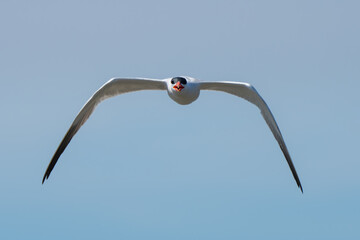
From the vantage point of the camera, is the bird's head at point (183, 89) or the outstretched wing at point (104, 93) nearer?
the bird's head at point (183, 89)

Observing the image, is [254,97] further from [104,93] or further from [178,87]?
[104,93]

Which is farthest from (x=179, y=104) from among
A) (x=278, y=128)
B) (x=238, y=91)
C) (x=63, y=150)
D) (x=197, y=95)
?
(x=63, y=150)

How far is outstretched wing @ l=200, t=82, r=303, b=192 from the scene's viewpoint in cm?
2019

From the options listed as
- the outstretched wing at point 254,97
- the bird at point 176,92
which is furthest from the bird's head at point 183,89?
the outstretched wing at point 254,97

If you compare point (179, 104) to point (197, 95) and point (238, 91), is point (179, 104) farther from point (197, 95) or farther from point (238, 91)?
point (238, 91)

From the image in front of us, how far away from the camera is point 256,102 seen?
20.7m

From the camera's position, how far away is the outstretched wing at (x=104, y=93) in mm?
20531

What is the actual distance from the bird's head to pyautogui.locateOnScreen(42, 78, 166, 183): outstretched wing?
730 millimetres

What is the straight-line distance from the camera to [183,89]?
19359 millimetres

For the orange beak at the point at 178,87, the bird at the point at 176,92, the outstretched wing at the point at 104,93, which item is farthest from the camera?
the outstretched wing at the point at 104,93

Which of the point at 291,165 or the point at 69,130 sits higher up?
the point at 69,130

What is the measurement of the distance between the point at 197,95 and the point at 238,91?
143 cm

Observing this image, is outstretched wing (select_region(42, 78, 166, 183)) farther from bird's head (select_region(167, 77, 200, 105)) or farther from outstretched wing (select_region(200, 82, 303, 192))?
outstretched wing (select_region(200, 82, 303, 192))

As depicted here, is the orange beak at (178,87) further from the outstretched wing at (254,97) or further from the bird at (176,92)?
the outstretched wing at (254,97)
